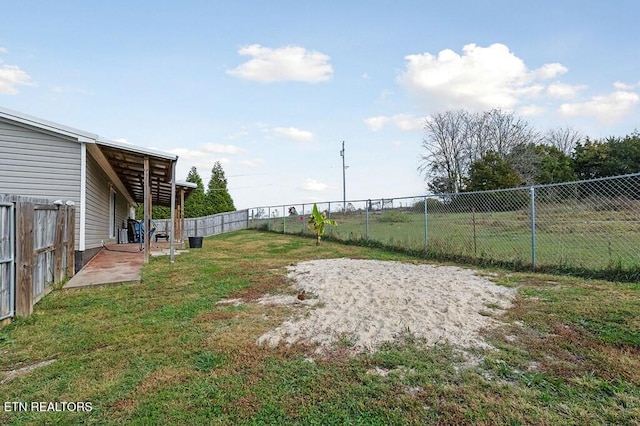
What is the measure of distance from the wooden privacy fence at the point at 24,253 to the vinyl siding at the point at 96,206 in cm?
309

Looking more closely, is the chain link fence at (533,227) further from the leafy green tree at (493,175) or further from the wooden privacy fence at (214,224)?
the leafy green tree at (493,175)

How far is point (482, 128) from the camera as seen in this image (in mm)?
31297

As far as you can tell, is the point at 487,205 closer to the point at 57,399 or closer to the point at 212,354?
the point at 212,354

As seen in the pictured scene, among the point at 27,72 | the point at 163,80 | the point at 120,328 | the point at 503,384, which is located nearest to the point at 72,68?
the point at 27,72

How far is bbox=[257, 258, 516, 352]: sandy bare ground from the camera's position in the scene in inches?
125

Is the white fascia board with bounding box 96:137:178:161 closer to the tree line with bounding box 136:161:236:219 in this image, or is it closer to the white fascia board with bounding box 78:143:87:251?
the white fascia board with bounding box 78:143:87:251

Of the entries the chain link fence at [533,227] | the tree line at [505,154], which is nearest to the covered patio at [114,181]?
the chain link fence at [533,227]

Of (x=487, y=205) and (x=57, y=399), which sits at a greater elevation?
(x=487, y=205)

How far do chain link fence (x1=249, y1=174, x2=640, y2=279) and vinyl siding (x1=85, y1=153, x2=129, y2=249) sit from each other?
26.1 ft

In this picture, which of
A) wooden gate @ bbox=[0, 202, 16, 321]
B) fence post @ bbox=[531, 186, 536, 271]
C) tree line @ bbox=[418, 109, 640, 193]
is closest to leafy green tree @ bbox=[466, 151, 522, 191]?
tree line @ bbox=[418, 109, 640, 193]

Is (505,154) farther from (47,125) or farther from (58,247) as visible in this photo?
(58,247)

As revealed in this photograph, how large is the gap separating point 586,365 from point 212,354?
9.19 ft

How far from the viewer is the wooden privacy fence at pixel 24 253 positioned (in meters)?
3.82

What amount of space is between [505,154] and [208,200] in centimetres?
2608
